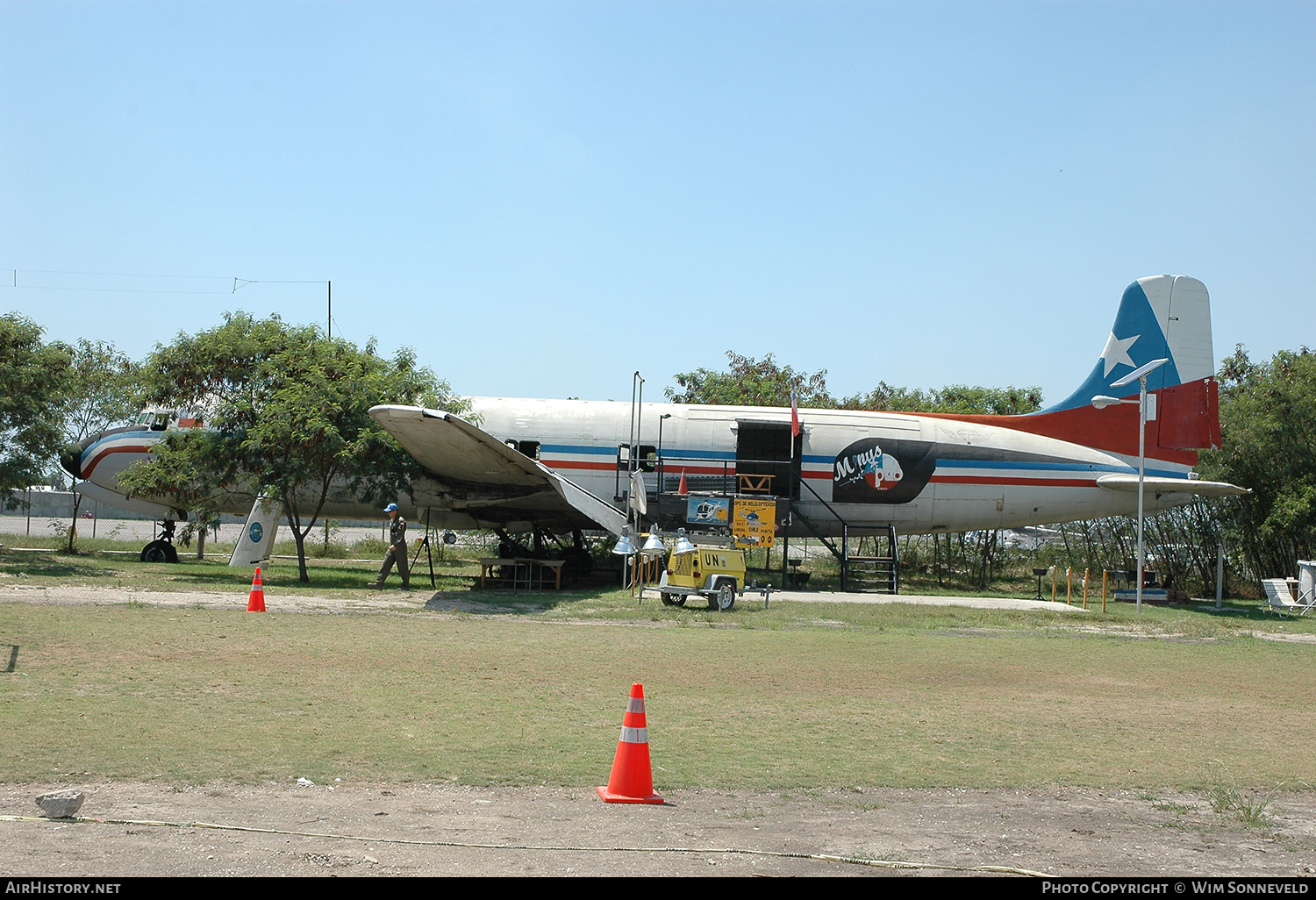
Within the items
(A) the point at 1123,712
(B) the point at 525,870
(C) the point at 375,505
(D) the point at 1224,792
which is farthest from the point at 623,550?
(B) the point at 525,870

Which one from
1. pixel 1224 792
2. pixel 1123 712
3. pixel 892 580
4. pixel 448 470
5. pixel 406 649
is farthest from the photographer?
pixel 892 580

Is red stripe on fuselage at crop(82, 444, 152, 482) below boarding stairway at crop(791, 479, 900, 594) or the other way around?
the other way around

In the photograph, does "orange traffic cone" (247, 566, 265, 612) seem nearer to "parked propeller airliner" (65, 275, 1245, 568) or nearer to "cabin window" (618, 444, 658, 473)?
"parked propeller airliner" (65, 275, 1245, 568)

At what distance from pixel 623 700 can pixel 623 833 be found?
13.6 ft

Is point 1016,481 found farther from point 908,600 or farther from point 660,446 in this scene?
point 660,446

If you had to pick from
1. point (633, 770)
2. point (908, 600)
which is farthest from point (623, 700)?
point (908, 600)

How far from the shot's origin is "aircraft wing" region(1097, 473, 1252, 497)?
24.8m

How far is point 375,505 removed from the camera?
23891 millimetres

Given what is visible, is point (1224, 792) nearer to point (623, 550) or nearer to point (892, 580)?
point (623, 550)

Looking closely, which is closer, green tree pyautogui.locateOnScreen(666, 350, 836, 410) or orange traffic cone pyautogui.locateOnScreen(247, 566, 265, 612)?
orange traffic cone pyautogui.locateOnScreen(247, 566, 265, 612)

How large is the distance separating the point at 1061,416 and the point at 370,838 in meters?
25.1

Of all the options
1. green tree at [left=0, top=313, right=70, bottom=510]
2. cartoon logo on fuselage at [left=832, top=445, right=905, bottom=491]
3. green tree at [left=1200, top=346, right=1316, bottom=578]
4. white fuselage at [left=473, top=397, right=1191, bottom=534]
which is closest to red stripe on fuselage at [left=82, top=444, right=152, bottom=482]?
green tree at [left=0, top=313, right=70, bottom=510]

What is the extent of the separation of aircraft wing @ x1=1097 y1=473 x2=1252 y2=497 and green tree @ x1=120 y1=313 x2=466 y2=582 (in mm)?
16243
